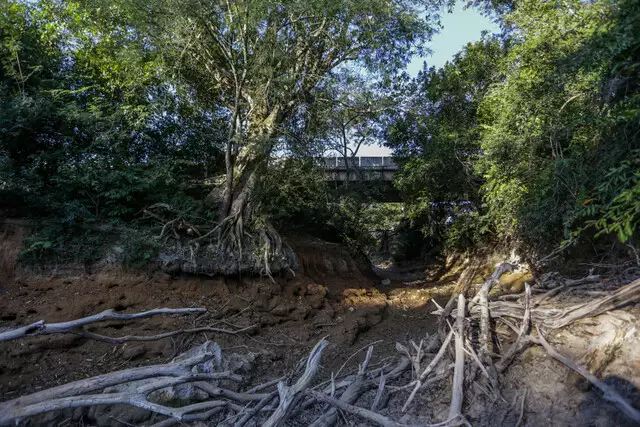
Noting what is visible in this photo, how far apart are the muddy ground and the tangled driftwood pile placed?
0.47 feet

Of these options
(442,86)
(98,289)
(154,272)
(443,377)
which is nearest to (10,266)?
(98,289)

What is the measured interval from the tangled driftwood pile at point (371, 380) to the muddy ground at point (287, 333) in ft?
0.47

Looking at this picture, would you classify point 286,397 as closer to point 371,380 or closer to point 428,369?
point 371,380

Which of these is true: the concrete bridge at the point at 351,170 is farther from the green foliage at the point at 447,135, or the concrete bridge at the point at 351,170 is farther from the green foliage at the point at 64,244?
the green foliage at the point at 64,244

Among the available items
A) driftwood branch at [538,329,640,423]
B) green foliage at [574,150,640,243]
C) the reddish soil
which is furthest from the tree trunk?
green foliage at [574,150,640,243]

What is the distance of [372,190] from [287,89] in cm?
465

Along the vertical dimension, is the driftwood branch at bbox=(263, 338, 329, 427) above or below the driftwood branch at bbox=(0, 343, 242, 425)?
below

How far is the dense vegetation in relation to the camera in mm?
7234

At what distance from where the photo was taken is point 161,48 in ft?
29.2

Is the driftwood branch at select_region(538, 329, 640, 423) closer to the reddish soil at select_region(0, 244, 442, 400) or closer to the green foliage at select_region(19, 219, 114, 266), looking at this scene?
the reddish soil at select_region(0, 244, 442, 400)

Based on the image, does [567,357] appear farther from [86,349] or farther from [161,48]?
[161,48]

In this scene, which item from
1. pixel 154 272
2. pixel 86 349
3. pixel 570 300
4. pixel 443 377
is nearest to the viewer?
pixel 443 377

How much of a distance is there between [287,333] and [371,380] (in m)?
3.17

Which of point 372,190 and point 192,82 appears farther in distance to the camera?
point 372,190
